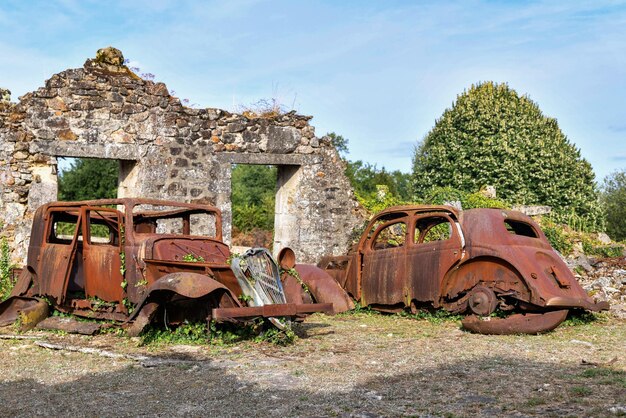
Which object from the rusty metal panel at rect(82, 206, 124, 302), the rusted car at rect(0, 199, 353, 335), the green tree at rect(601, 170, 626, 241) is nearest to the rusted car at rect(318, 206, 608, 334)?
the rusted car at rect(0, 199, 353, 335)

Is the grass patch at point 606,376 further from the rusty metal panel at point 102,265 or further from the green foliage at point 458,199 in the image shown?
the green foliage at point 458,199

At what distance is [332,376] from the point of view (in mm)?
6246

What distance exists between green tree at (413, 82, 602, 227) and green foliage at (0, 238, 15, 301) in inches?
466

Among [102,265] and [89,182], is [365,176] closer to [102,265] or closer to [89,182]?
[89,182]

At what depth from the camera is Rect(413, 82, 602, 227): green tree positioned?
2064 cm

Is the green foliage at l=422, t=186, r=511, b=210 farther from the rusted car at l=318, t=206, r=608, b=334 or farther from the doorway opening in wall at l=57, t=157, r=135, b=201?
the doorway opening in wall at l=57, t=157, r=135, b=201


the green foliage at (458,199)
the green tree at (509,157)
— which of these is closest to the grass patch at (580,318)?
the green foliage at (458,199)

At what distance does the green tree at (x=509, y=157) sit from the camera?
20.6 m

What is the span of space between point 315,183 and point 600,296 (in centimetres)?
503

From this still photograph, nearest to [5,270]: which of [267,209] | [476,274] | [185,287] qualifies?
[185,287]

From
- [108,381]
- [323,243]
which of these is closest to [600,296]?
[323,243]

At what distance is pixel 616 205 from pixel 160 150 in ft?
68.3

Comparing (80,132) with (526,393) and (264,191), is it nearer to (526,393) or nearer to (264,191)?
(526,393)

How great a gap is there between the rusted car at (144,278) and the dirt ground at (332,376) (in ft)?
1.42
